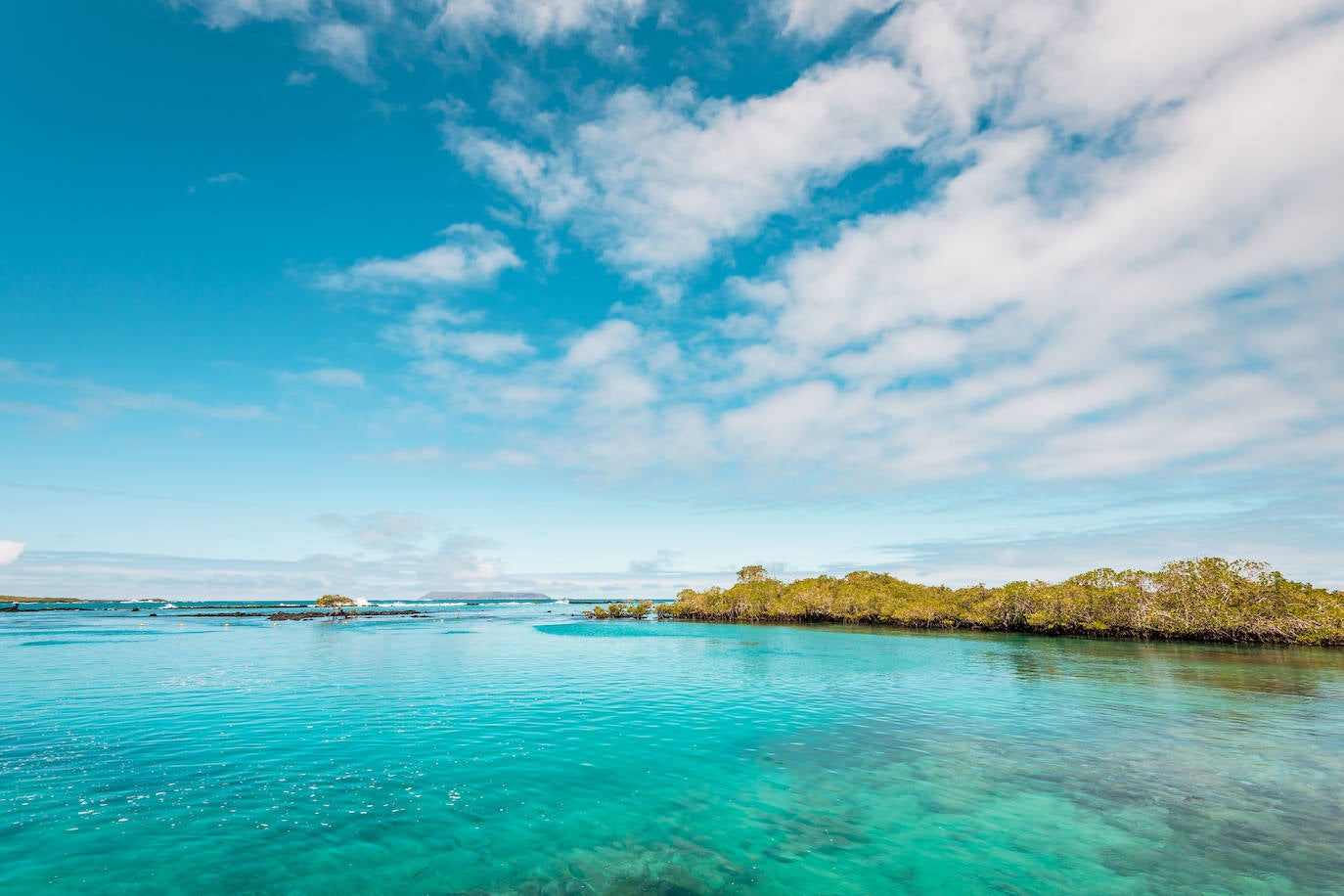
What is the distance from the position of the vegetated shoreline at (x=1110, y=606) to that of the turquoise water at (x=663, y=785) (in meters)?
41.0

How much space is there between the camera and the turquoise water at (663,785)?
13930mm

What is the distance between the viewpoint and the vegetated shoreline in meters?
74.6

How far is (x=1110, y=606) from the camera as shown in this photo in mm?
85875

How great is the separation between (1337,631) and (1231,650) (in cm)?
1648

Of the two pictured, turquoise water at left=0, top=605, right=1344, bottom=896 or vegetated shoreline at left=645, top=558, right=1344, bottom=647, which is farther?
vegetated shoreline at left=645, top=558, right=1344, bottom=647

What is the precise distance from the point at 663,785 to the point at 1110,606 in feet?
308

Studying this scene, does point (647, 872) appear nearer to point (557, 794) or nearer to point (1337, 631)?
point (557, 794)

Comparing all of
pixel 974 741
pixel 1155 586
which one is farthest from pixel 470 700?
pixel 1155 586

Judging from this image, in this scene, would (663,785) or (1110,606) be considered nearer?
(663,785)

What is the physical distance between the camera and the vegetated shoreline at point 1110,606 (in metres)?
74.6

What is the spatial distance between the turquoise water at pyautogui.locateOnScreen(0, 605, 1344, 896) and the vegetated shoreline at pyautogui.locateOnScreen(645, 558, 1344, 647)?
135 feet

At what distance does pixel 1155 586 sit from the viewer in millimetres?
84312

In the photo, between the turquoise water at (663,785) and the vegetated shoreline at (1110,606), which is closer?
the turquoise water at (663,785)

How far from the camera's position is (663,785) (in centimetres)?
2030
